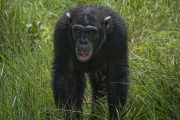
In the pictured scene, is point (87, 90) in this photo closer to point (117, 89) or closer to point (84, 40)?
point (117, 89)

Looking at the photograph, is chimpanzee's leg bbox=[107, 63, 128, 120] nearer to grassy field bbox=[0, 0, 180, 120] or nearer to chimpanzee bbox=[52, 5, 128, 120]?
chimpanzee bbox=[52, 5, 128, 120]

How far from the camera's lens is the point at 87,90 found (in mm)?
6383

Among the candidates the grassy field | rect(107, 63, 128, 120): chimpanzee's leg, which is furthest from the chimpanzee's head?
the grassy field

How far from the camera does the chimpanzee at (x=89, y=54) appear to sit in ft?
18.1

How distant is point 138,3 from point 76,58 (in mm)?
2500

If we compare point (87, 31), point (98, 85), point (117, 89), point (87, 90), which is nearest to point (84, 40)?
point (87, 31)

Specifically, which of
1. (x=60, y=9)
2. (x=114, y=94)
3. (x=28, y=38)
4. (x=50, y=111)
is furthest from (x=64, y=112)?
(x=60, y=9)

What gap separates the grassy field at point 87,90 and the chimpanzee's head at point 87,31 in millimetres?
516

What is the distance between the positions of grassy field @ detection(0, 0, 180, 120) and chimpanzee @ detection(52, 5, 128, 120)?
155 millimetres

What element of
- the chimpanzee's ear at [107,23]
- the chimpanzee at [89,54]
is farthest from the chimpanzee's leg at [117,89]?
the chimpanzee's ear at [107,23]

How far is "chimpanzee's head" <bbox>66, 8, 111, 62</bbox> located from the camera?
545 centimetres

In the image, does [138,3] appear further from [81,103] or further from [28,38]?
[81,103]

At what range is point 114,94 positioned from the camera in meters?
5.60

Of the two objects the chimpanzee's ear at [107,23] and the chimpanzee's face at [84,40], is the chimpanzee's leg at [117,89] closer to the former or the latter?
the chimpanzee's face at [84,40]
